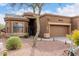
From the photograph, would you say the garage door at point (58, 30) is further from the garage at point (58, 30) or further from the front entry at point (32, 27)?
the front entry at point (32, 27)

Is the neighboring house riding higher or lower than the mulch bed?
higher

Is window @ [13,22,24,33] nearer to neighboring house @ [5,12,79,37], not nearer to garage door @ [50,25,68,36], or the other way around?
neighboring house @ [5,12,79,37]

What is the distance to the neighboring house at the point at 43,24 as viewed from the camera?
2.10m

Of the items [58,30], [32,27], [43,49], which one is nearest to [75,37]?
[58,30]

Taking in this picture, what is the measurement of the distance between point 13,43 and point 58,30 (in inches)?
27.6

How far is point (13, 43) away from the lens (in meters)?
2.01

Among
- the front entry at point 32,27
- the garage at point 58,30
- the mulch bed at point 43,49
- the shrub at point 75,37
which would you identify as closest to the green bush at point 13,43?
the mulch bed at point 43,49

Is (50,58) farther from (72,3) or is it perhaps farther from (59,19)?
(72,3)

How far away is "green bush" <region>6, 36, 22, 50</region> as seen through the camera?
2.01 meters

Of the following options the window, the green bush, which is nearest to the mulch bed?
the green bush

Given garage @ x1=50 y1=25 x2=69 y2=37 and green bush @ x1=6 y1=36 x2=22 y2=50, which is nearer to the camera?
green bush @ x1=6 y1=36 x2=22 y2=50

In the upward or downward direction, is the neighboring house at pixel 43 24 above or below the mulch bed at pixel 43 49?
above

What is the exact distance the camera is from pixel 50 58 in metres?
2.10

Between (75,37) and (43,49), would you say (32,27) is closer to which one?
(43,49)
